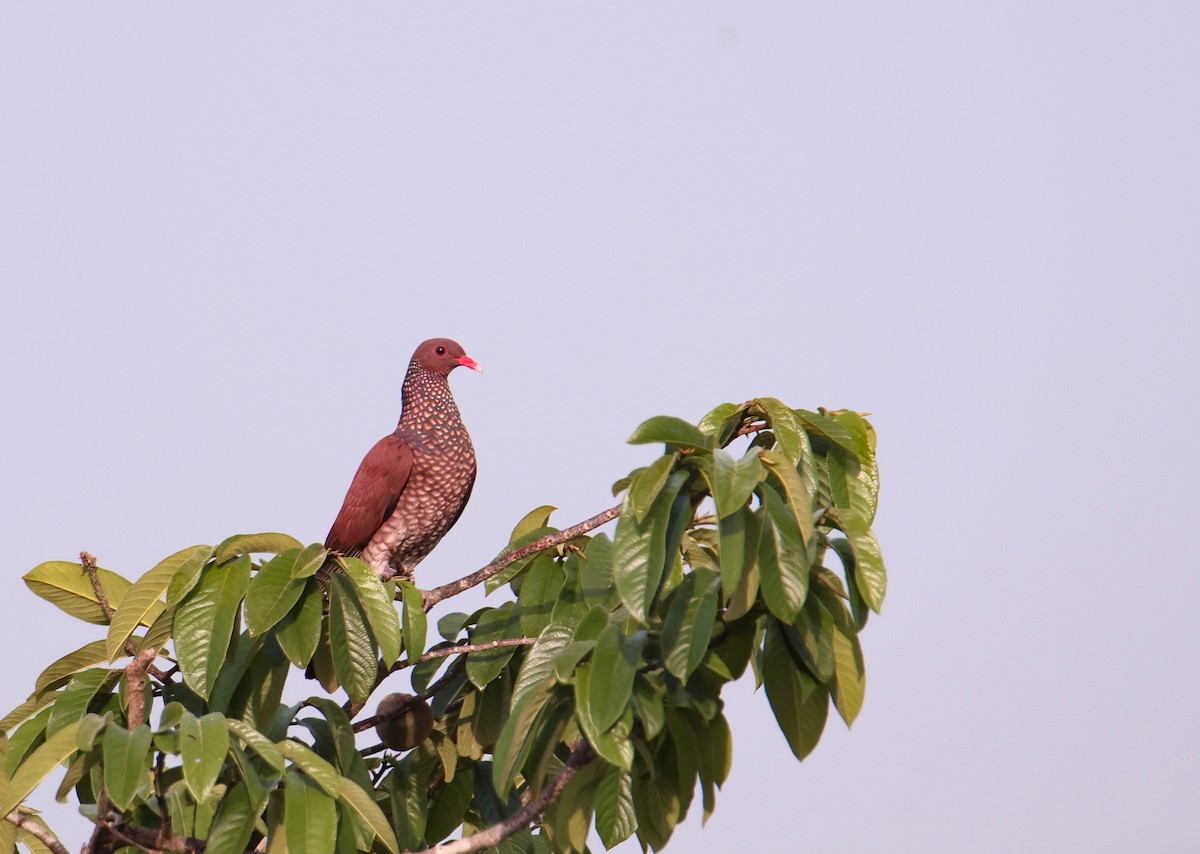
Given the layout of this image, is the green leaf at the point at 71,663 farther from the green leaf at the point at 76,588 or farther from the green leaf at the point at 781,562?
the green leaf at the point at 781,562

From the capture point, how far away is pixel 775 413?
242cm

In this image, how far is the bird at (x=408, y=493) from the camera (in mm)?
4766

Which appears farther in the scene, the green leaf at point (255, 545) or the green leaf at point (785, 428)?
the green leaf at point (255, 545)

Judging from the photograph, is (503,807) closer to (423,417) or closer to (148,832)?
(148,832)

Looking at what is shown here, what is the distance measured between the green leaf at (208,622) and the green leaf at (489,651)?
61 cm

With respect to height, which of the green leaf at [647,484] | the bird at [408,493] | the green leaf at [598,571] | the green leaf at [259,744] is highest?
the bird at [408,493]

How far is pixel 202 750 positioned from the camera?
2057 millimetres

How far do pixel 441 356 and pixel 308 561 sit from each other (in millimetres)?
2934

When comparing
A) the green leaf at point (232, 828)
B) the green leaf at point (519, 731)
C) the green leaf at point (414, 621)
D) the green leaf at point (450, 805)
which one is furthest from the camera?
the green leaf at point (450, 805)

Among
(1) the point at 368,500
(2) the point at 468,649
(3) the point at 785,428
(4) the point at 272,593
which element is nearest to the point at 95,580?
(4) the point at 272,593

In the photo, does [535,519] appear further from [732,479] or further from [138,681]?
[732,479]

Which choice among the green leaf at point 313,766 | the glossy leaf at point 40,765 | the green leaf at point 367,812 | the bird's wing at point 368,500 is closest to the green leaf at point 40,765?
the glossy leaf at point 40,765

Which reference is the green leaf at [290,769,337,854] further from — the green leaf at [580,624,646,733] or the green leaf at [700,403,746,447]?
the green leaf at [700,403,746,447]

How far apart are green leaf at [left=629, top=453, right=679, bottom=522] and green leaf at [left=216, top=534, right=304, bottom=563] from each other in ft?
3.20
